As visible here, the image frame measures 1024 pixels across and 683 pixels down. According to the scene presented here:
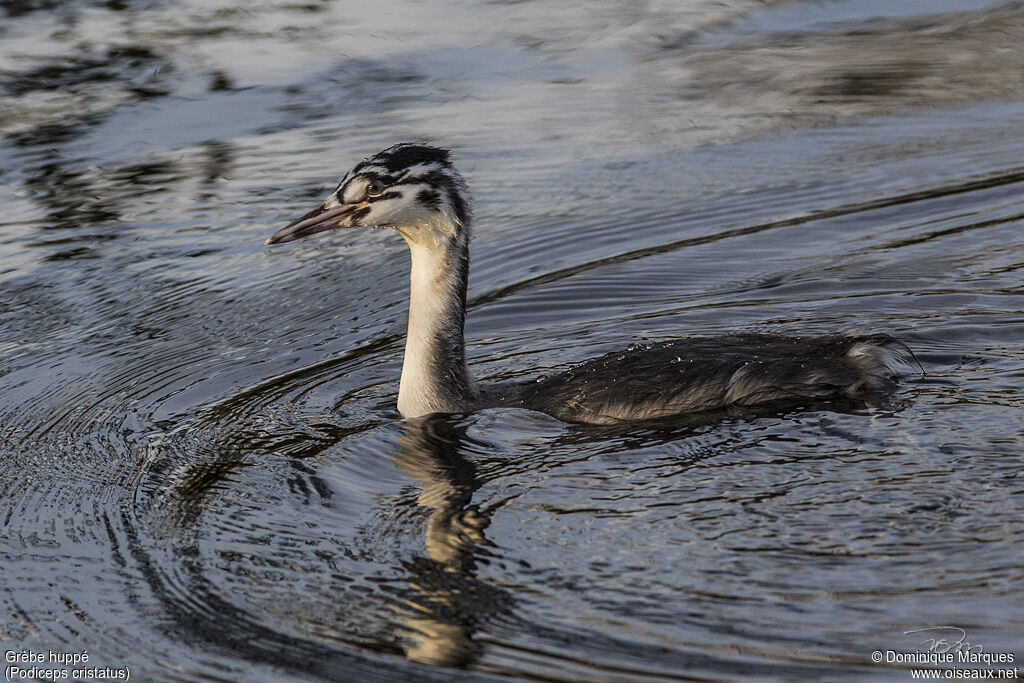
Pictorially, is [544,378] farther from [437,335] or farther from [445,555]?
[445,555]

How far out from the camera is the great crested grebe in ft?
22.9

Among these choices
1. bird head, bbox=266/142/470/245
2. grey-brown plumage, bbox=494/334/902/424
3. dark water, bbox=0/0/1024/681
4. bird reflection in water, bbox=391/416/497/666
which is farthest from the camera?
bird head, bbox=266/142/470/245

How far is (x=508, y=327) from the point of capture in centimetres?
877

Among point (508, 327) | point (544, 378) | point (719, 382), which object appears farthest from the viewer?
point (508, 327)

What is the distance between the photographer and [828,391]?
23.1 feet

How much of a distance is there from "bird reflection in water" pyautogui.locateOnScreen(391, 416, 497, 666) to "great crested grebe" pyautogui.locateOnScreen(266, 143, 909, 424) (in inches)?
16.4

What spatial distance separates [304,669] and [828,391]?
3324mm

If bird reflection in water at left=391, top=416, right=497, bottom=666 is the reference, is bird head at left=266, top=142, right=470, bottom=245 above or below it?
above

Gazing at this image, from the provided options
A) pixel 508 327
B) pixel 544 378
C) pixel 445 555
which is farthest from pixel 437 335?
pixel 445 555

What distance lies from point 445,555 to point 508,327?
3.32 m

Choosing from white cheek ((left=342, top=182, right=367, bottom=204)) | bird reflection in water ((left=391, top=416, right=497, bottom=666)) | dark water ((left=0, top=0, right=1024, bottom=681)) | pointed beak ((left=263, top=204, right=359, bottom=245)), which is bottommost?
bird reflection in water ((left=391, top=416, right=497, bottom=666))

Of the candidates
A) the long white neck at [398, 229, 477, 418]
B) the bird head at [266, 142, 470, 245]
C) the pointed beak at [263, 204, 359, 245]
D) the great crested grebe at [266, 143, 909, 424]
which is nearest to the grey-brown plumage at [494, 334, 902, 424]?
the great crested grebe at [266, 143, 909, 424]

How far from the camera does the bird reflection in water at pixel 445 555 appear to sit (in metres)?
4.95

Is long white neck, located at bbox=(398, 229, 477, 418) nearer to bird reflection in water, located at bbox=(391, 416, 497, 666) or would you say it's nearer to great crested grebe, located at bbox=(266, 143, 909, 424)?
great crested grebe, located at bbox=(266, 143, 909, 424)
